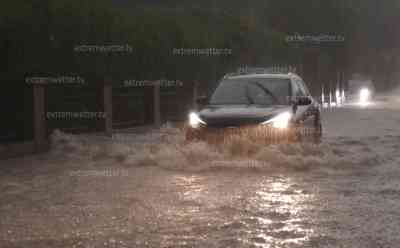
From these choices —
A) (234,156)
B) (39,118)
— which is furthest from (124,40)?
(234,156)

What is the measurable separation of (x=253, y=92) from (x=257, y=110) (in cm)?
140

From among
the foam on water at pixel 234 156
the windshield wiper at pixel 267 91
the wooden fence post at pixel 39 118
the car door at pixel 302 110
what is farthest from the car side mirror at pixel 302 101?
the wooden fence post at pixel 39 118

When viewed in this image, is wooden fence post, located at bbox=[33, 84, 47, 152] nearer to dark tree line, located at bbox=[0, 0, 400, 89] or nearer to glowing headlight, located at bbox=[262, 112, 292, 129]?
dark tree line, located at bbox=[0, 0, 400, 89]

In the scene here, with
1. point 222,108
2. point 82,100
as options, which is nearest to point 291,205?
point 222,108

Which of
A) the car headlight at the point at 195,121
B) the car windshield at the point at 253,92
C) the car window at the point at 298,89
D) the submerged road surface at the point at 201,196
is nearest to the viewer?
the submerged road surface at the point at 201,196

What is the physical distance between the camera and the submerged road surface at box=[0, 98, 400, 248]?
22.6 feet

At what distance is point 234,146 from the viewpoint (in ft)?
40.7

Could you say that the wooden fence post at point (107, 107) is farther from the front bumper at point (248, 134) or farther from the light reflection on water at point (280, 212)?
the light reflection on water at point (280, 212)

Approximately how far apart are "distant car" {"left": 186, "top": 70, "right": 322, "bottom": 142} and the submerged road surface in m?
0.29

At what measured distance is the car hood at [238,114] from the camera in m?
12.2

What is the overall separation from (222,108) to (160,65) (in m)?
9.60

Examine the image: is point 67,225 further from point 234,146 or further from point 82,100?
point 82,100

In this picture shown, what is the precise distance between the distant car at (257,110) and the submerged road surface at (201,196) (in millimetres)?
295

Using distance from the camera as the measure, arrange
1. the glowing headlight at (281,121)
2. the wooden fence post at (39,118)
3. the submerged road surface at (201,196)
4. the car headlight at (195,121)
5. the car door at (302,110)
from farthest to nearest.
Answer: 1. the wooden fence post at (39,118)
2. the car door at (302,110)
3. the car headlight at (195,121)
4. the glowing headlight at (281,121)
5. the submerged road surface at (201,196)
